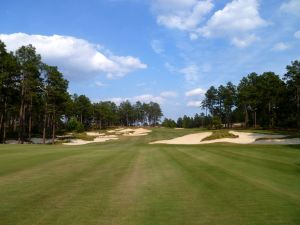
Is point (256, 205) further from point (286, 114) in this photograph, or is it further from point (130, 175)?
point (286, 114)

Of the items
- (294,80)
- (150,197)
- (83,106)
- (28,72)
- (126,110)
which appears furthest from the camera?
(126,110)

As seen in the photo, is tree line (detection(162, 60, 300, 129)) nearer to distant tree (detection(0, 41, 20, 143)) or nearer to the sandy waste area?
the sandy waste area

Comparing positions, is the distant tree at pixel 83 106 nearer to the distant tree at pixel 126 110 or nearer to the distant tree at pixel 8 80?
the distant tree at pixel 126 110

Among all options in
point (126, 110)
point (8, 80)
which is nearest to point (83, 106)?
point (126, 110)

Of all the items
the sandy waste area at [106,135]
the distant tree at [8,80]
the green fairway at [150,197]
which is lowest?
the green fairway at [150,197]

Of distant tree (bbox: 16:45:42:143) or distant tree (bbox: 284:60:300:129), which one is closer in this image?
distant tree (bbox: 16:45:42:143)

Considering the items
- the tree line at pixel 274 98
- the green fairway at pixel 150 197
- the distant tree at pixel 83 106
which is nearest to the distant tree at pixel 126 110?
the distant tree at pixel 83 106

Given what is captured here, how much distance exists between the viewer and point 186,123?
19250cm

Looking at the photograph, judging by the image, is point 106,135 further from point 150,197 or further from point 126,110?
point 126,110

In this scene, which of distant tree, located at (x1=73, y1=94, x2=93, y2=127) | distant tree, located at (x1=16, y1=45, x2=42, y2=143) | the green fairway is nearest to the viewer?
the green fairway

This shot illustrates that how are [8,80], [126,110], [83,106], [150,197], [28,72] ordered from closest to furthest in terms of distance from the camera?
[150,197], [8,80], [28,72], [83,106], [126,110]

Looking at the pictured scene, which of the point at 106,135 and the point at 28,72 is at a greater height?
the point at 28,72

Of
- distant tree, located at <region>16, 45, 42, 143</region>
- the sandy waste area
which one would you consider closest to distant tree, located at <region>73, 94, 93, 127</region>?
the sandy waste area

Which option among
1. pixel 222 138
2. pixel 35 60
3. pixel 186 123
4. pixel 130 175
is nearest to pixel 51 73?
pixel 35 60
